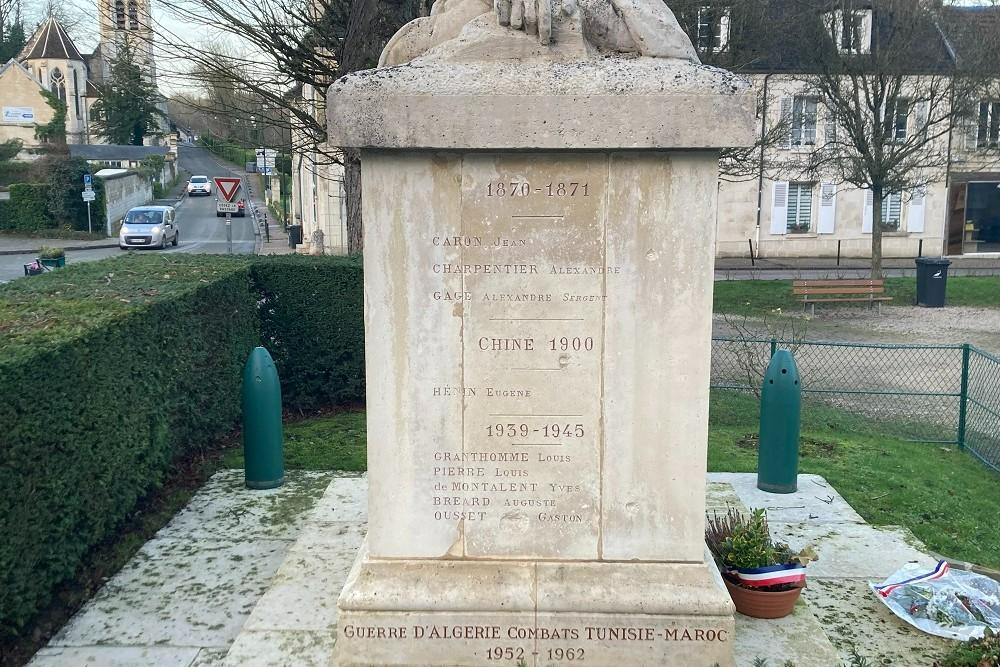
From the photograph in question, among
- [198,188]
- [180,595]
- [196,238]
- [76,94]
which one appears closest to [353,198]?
[180,595]

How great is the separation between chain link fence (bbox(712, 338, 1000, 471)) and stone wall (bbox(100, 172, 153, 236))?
37200 mm

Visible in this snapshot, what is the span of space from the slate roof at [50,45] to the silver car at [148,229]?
47.4 meters

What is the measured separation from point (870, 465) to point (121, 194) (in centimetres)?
4848

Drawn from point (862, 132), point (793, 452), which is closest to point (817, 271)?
point (862, 132)

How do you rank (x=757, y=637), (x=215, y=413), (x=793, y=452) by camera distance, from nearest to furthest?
(x=757, y=637) < (x=793, y=452) < (x=215, y=413)

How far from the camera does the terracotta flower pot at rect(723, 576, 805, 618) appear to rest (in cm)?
516

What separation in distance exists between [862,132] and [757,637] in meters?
21.6

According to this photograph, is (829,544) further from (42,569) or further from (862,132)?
(862,132)

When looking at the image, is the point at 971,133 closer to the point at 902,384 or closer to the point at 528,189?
the point at 902,384

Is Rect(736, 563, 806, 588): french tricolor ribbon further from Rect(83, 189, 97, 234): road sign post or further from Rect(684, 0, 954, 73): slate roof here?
Rect(83, 189, 97, 234): road sign post

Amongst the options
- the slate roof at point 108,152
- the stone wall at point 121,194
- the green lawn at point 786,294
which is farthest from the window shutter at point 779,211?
the slate roof at point 108,152

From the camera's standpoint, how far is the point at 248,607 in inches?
231

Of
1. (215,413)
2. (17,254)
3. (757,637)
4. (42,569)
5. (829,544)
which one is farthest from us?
(17,254)

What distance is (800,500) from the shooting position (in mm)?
7859
